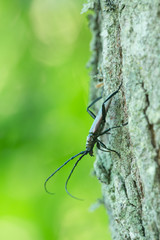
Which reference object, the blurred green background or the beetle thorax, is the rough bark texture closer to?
the beetle thorax

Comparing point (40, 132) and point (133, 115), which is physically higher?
point (40, 132)

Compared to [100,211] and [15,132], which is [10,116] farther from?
[100,211]

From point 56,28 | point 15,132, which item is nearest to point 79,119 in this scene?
point 15,132

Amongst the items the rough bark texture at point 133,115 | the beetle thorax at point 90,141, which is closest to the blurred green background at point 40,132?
the beetle thorax at point 90,141

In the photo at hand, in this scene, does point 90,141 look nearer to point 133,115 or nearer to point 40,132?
point 133,115

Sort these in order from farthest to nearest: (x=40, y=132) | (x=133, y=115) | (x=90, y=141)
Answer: (x=40, y=132), (x=90, y=141), (x=133, y=115)

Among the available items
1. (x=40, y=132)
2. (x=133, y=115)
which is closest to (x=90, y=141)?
(x=133, y=115)

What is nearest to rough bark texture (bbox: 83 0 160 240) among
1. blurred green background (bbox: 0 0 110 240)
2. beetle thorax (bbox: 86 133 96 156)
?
beetle thorax (bbox: 86 133 96 156)
